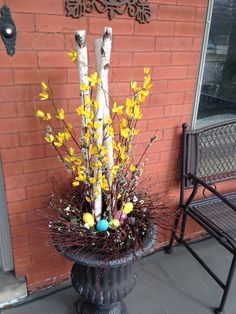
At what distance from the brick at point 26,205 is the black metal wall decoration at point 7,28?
82cm

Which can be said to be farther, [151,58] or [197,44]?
[197,44]

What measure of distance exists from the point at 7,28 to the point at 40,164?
697 millimetres

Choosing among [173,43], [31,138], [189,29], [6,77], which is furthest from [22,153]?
[189,29]

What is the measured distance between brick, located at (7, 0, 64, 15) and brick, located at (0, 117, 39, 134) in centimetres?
50

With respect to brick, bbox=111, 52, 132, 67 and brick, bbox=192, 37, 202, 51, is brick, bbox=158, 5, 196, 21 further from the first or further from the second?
brick, bbox=111, 52, 132, 67

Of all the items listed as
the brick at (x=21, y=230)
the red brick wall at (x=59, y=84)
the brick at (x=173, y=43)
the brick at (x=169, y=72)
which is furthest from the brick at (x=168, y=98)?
the brick at (x=21, y=230)

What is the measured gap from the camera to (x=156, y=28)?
1.69 m

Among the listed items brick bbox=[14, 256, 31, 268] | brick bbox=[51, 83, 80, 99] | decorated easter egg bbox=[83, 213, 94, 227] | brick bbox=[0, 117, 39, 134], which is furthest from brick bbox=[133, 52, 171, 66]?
brick bbox=[14, 256, 31, 268]

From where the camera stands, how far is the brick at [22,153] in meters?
1.57

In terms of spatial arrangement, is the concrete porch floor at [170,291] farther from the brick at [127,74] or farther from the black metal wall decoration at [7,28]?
the black metal wall decoration at [7,28]

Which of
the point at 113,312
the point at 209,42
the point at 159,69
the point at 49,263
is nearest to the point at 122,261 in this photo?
the point at 113,312

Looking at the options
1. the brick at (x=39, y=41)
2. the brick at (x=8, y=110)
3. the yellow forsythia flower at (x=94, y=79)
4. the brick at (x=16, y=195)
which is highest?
the brick at (x=39, y=41)

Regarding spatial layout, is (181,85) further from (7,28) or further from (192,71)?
(7,28)

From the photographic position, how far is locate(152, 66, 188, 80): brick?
1798 millimetres
